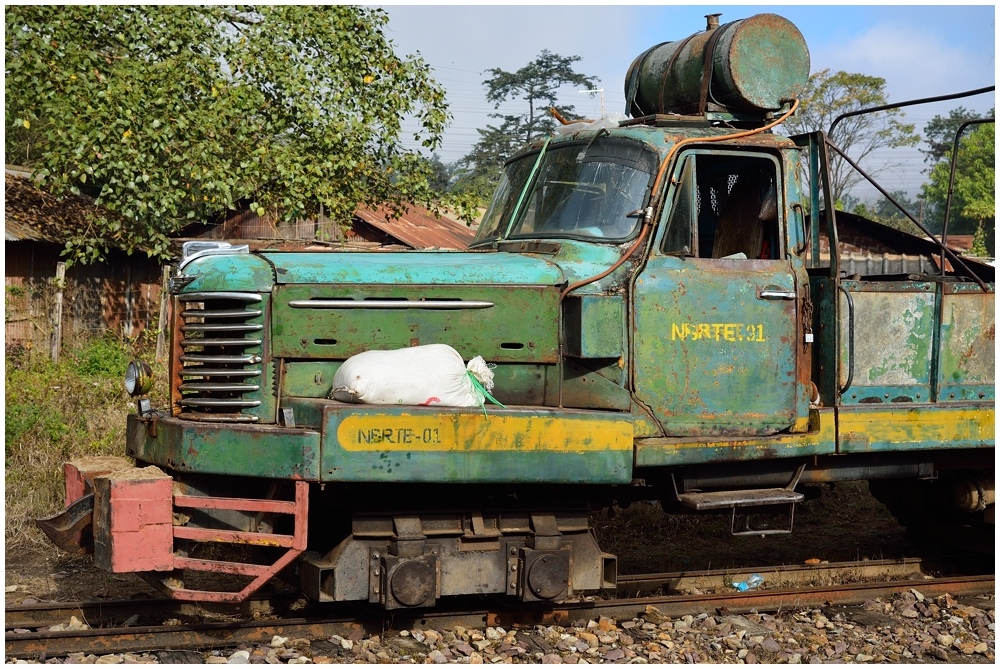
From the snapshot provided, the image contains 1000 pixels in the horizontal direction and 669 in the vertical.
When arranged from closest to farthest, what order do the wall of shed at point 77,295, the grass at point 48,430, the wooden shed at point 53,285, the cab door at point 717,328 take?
the cab door at point 717,328 → the grass at point 48,430 → the wooden shed at point 53,285 → the wall of shed at point 77,295

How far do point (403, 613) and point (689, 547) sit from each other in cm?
299

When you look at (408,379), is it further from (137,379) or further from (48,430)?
(48,430)

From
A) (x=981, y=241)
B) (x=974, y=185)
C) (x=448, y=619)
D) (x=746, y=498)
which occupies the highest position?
(x=974, y=185)

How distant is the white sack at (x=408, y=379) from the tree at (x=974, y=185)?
33.0 meters

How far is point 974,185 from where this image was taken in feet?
125

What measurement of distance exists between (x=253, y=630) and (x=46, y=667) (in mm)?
1041

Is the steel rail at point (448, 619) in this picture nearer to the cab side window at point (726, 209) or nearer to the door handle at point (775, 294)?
the door handle at point (775, 294)

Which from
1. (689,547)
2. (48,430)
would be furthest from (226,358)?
(48,430)

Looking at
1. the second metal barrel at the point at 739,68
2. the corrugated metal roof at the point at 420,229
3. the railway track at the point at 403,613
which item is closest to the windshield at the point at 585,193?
the second metal barrel at the point at 739,68

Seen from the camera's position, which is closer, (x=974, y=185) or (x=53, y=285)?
(x=53, y=285)

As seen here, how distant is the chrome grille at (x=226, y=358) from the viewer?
5.26 metres

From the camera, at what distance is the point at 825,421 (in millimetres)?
6062

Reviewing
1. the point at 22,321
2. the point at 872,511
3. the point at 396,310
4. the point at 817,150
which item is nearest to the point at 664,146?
the point at 817,150

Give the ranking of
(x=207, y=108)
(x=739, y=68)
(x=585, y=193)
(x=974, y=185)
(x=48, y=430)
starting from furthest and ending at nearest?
(x=974, y=185) → (x=207, y=108) → (x=48, y=430) → (x=739, y=68) → (x=585, y=193)
